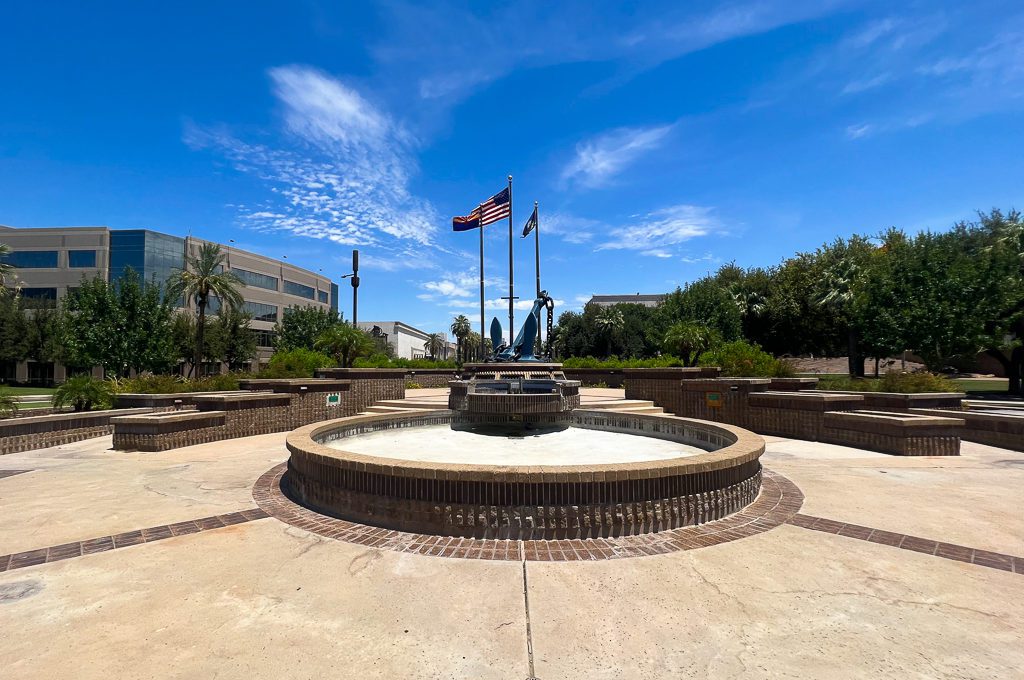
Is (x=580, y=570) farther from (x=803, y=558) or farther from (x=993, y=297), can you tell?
(x=993, y=297)

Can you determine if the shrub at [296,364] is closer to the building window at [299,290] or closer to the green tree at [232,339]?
the green tree at [232,339]

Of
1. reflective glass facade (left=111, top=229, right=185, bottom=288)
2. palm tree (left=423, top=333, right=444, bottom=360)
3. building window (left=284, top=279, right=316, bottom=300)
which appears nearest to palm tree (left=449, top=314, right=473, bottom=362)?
palm tree (left=423, top=333, right=444, bottom=360)

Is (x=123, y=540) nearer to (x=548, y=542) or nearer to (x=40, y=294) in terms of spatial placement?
(x=548, y=542)

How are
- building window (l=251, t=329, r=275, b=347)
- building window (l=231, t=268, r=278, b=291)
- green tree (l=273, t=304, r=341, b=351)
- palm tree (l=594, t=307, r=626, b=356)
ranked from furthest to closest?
palm tree (l=594, t=307, r=626, b=356)
building window (l=251, t=329, r=275, b=347)
building window (l=231, t=268, r=278, b=291)
green tree (l=273, t=304, r=341, b=351)

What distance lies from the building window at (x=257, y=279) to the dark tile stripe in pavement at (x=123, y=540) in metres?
65.9

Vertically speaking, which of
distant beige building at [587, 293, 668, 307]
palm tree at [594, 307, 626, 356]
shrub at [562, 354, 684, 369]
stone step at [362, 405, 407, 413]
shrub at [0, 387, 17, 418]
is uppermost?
distant beige building at [587, 293, 668, 307]

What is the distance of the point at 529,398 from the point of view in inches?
428

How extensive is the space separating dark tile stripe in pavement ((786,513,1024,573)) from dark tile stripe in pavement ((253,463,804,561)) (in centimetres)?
37

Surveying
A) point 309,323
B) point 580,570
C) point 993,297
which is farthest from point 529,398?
point 309,323

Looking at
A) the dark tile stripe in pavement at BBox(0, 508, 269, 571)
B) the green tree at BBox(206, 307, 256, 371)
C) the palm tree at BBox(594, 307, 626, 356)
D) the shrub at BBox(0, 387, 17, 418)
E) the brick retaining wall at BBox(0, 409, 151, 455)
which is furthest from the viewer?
the palm tree at BBox(594, 307, 626, 356)

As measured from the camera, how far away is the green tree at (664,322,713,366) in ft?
93.1

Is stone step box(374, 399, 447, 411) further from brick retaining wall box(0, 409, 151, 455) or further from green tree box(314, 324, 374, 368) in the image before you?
green tree box(314, 324, 374, 368)

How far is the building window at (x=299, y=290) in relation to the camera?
7269cm

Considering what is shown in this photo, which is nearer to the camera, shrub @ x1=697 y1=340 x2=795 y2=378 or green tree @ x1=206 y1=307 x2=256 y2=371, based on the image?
shrub @ x1=697 y1=340 x2=795 y2=378
